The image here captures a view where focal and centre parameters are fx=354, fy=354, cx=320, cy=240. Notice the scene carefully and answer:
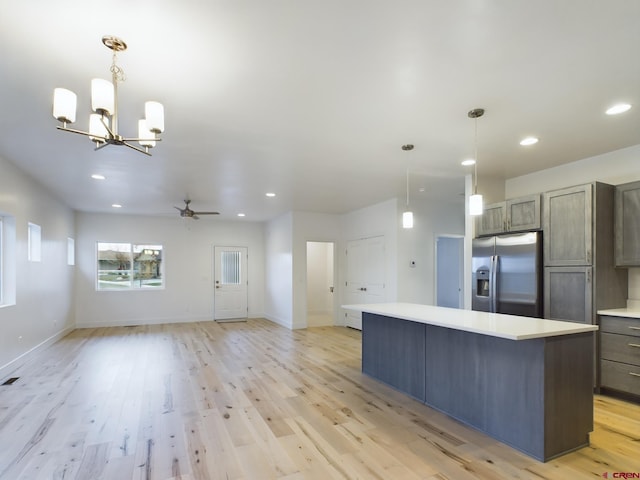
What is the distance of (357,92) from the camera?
2674mm

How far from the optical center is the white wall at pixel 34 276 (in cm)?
450

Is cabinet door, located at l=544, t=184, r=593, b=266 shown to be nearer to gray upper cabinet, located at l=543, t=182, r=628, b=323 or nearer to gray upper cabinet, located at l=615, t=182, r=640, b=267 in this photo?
gray upper cabinet, located at l=543, t=182, r=628, b=323

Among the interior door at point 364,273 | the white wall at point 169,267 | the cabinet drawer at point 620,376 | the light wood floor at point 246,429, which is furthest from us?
the white wall at point 169,267

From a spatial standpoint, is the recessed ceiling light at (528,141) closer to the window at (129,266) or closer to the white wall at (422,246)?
the white wall at (422,246)

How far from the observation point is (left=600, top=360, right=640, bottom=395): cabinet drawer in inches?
136

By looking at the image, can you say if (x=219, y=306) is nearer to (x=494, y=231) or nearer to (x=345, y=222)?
(x=345, y=222)

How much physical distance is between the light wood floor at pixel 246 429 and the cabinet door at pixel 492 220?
2175 millimetres

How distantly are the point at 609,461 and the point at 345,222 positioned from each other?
641 cm

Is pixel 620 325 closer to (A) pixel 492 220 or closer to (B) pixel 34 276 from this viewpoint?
(A) pixel 492 220

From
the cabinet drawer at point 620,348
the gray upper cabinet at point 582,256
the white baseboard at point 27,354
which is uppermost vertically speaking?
the gray upper cabinet at point 582,256

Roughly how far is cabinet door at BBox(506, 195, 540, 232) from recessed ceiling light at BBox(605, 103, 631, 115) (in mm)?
1408

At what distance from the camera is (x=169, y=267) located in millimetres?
8891

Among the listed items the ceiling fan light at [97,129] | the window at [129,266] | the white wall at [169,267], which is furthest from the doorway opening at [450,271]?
the window at [129,266]

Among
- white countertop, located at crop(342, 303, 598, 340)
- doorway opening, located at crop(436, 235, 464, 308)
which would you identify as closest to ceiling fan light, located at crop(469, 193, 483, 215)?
white countertop, located at crop(342, 303, 598, 340)
